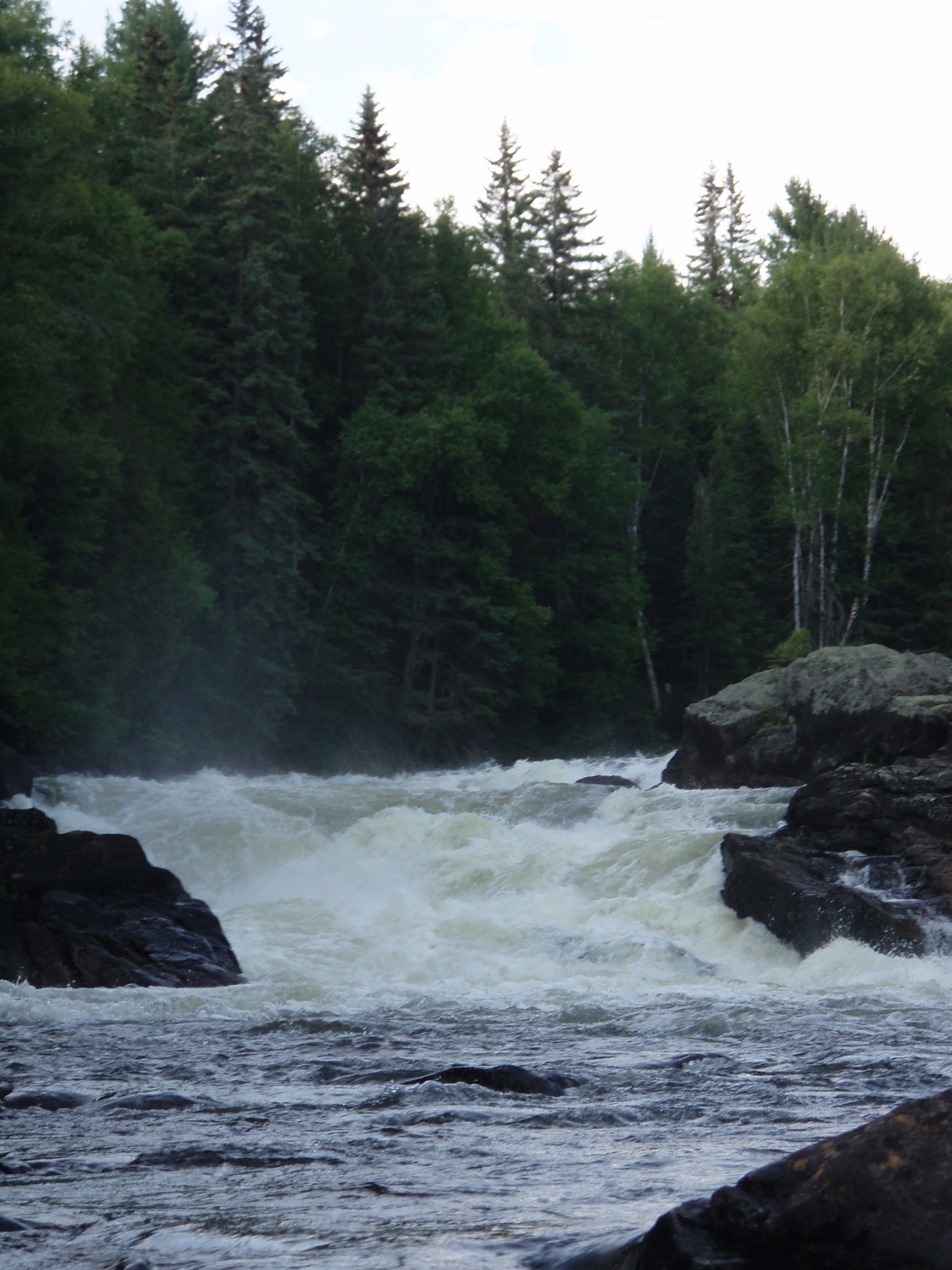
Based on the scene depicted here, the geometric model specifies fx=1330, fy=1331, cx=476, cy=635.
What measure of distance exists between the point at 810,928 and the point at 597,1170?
9.09 meters

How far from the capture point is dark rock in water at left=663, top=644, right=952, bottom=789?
2044 centimetres

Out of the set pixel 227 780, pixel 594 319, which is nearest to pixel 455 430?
pixel 227 780

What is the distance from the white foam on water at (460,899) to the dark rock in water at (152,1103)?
11.5 feet

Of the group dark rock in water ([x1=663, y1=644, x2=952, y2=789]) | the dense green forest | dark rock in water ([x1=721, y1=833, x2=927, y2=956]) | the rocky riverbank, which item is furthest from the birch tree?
dark rock in water ([x1=721, y1=833, x2=927, y2=956])

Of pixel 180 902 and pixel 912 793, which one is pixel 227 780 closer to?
pixel 180 902

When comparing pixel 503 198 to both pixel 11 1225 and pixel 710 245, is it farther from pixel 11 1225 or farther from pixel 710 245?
pixel 11 1225

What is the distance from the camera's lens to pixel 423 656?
34875 mm

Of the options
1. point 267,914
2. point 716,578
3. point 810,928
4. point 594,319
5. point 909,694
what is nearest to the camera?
point 810,928

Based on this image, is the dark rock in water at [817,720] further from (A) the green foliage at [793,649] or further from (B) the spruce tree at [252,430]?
(B) the spruce tree at [252,430]

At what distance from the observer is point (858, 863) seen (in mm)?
16219

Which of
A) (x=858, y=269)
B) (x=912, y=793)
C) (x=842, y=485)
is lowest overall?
(x=912, y=793)

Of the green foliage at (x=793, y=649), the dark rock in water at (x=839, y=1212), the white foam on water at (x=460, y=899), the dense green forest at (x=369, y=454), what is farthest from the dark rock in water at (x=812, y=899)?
the green foliage at (x=793, y=649)

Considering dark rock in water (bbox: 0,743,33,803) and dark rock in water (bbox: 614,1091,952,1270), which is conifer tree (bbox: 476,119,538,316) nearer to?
dark rock in water (bbox: 0,743,33,803)

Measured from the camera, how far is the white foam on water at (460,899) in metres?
13.0
